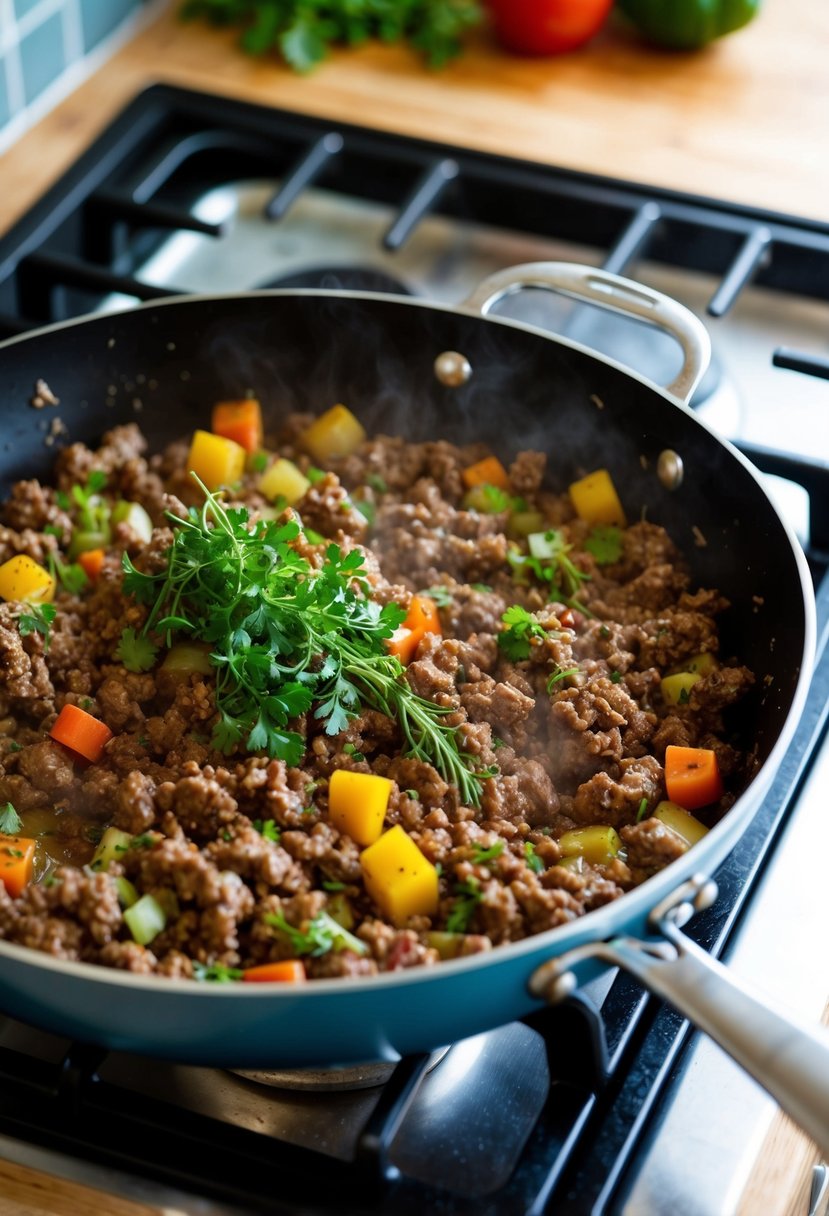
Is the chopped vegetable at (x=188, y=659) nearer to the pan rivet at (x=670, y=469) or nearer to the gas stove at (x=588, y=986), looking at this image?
the gas stove at (x=588, y=986)

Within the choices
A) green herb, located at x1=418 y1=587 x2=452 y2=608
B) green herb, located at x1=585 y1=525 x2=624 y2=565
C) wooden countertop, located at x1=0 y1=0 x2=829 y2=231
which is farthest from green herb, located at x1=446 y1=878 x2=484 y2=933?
wooden countertop, located at x1=0 y1=0 x2=829 y2=231

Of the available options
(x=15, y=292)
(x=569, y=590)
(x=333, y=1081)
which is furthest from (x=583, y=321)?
(x=333, y=1081)

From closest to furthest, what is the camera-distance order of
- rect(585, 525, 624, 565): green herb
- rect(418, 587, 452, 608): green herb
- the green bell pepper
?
rect(418, 587, 452, 608): green herb → rect(585, 525, 624, 565): green herb → the green bell pepper

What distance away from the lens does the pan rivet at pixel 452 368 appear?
2006 millimetres

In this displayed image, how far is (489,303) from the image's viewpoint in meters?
1.92

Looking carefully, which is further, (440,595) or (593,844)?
(440,595)

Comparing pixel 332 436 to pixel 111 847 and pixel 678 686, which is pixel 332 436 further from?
pixel 111 847

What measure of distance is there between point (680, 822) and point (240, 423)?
929 millimetres

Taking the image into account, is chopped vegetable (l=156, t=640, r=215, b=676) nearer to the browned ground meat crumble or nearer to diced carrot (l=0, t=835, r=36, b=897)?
the browned ground meat crumble

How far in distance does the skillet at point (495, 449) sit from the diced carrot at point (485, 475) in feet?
0.21

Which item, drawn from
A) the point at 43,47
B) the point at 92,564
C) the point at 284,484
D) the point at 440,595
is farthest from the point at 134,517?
the point at 43,47

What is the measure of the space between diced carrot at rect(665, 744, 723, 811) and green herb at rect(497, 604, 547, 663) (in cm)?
23

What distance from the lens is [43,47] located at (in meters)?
2.49

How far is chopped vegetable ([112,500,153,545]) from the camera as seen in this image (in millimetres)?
1930
